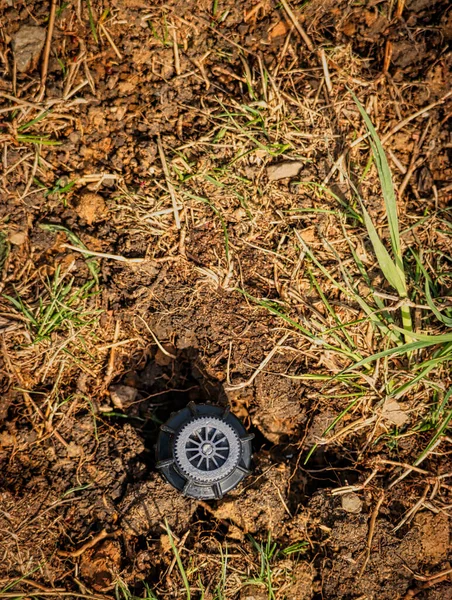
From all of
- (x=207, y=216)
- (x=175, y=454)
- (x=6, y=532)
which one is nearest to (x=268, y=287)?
(x=207, y=216)

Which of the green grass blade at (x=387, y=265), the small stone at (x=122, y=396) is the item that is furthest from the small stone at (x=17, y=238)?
the green grass blade at (x=387, y=265)

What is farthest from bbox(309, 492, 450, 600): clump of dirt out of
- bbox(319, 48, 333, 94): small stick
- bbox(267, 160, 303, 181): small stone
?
bbox(319, 48, 333, 94): small stick

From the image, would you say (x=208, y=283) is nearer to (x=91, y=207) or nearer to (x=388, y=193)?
(x=91, y=207)

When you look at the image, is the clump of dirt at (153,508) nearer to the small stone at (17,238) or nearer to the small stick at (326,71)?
the small stone at (17,238)

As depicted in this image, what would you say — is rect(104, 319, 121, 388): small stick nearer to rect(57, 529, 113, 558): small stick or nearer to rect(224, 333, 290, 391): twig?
rect(224, 333, 290, 391): twig

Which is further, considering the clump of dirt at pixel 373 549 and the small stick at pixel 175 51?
the small stick at pixel 175 51

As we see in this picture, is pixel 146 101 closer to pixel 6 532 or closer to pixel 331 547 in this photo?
pixel 6 532
